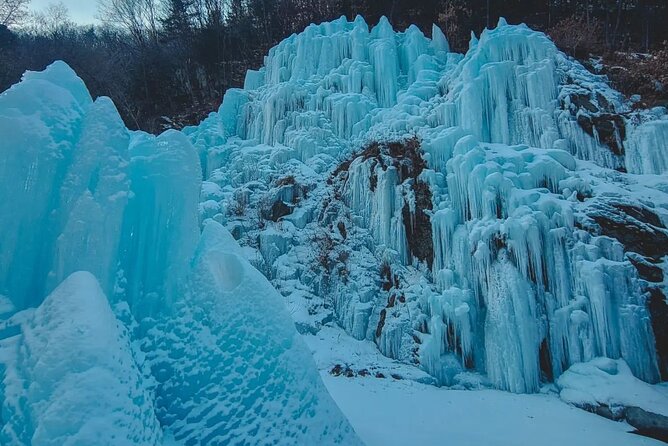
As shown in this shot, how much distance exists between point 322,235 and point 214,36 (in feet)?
58.0

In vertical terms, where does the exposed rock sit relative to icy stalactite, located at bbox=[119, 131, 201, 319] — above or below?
below

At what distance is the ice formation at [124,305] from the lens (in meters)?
2.62

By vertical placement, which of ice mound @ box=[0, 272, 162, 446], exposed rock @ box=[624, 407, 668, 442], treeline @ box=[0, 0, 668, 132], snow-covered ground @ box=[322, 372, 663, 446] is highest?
treeline @ box=[0, 0, 668, 132]

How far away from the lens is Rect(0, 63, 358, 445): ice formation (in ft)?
8.59

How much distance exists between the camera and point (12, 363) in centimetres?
269

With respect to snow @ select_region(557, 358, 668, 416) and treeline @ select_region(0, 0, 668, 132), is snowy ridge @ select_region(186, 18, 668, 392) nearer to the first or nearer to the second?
snow @ select_region(557, 358, 668, 416)

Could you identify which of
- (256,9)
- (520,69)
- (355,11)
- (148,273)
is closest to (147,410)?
(148,273)

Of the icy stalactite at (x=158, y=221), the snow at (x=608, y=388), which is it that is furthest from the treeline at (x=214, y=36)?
the icy stalactite at (x=158, y=221)

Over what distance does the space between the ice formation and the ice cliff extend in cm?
2

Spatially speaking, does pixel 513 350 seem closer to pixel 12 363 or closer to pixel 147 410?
pixel 147 410

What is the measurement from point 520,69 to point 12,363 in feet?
46.8

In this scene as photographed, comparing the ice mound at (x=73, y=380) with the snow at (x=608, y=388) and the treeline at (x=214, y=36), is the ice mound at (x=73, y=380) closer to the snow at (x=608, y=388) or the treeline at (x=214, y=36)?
the snow at (x=608, y=388)

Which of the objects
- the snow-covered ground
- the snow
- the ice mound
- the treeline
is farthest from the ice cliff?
the treeline

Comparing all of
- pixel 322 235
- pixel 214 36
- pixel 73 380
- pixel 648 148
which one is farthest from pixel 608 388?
pixel 214 36
